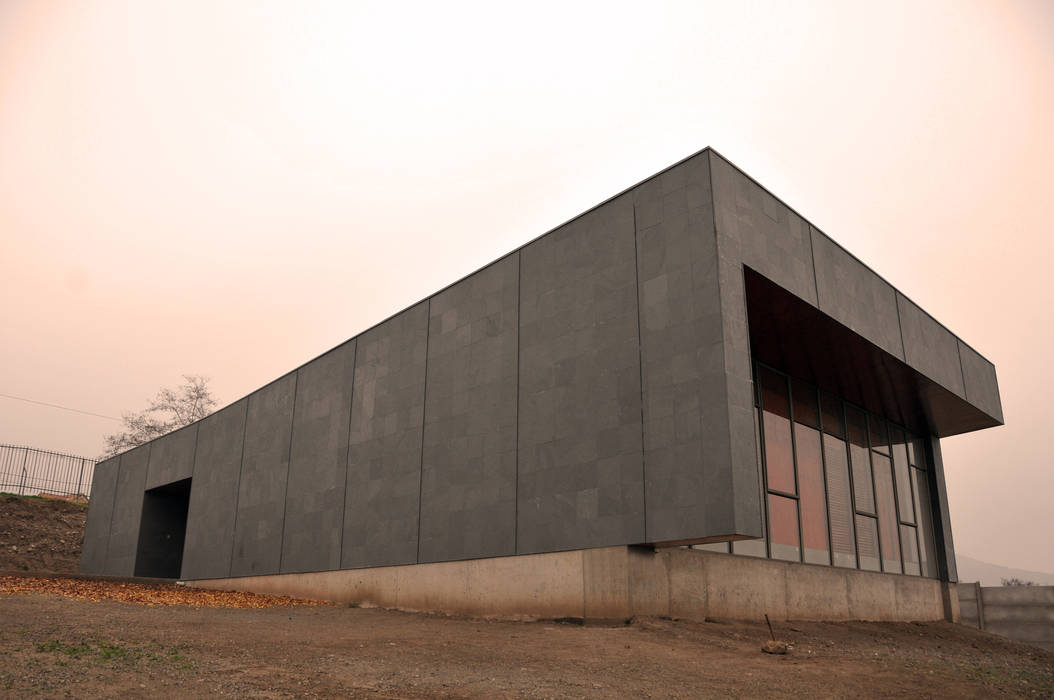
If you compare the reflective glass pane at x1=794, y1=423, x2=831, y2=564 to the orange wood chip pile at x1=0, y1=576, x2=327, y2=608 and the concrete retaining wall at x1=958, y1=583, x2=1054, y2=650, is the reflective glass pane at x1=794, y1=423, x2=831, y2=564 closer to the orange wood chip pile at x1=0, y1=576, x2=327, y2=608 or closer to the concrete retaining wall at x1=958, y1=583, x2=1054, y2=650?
the concrete retaining wall at x1=958, y1=583, x2=1054, y2=650

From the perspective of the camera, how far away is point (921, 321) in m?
18.1

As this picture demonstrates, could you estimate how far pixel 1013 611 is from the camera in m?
22.8

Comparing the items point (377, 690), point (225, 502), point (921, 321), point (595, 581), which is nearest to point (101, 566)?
point (225, 502)

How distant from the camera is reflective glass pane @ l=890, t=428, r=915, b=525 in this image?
67.4ft

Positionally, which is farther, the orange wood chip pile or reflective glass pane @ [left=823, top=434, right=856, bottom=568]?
reflective glass pane @ [left=823, top=434, right=856, bottom=568]

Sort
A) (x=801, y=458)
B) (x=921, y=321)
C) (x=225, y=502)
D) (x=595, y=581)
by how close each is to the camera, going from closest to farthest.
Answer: (x=595, y=581), (x=801, y=458), (x=921, y=321), (x=225, y=502)

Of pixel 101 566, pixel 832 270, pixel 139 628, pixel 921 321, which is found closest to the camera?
pixel 139 628

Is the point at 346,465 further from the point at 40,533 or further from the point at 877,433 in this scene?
Result: the point at 40,533

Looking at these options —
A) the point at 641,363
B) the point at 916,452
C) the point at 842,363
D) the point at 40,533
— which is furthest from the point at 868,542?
the point at 40,533

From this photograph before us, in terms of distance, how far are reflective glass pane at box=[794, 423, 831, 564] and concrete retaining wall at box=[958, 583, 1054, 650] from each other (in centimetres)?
935

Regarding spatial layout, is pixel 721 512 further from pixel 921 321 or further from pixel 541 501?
pixel 921 321

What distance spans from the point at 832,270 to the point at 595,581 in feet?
26.5

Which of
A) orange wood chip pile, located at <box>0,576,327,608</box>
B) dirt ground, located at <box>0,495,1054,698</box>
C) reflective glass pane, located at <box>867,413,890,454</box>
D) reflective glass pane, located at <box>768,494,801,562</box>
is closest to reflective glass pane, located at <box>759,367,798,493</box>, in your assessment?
reflective glass pane, located at <box>768,494,801,562</box>

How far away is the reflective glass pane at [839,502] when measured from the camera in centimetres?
1730
